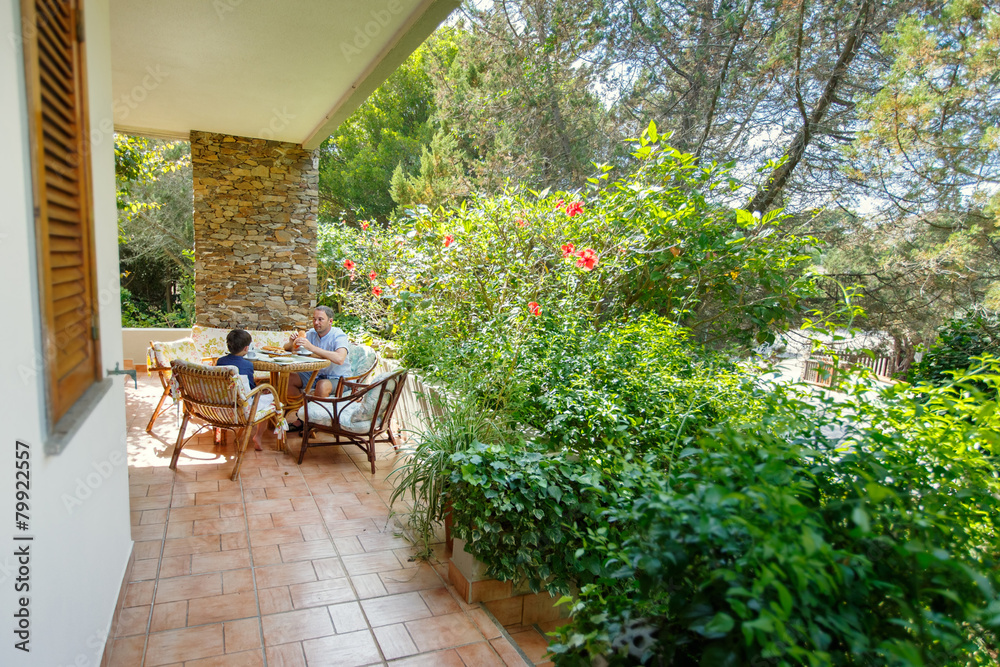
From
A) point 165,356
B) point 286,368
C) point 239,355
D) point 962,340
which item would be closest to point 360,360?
point 286,368

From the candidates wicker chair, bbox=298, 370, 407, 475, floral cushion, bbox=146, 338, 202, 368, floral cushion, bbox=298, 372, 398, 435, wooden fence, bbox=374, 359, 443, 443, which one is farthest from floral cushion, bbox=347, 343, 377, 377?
floral cushion, bbox=146, 338, 202, 368

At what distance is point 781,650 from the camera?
873 millimetres

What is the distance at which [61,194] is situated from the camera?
5.23 feet

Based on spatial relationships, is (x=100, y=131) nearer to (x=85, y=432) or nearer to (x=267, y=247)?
(x=85, y=432)

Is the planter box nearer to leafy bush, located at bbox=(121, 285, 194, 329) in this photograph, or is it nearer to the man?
the man

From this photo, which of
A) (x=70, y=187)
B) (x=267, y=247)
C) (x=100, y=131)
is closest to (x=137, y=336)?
(x=267, y=247)

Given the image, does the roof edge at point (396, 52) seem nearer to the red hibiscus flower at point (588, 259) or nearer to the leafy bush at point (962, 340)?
the red hibiscus flower at point (588, 259)

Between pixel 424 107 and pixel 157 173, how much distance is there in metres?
6.60

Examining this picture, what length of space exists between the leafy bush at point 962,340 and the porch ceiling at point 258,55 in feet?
17.6

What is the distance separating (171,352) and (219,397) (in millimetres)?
2099

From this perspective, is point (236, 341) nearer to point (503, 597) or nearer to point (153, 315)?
point (503, 597)

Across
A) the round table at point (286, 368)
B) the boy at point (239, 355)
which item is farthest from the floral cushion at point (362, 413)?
the boy at point (239, 355)

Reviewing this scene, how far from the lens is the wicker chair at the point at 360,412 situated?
3.90m

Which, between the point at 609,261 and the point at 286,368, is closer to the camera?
the point at 609,261
